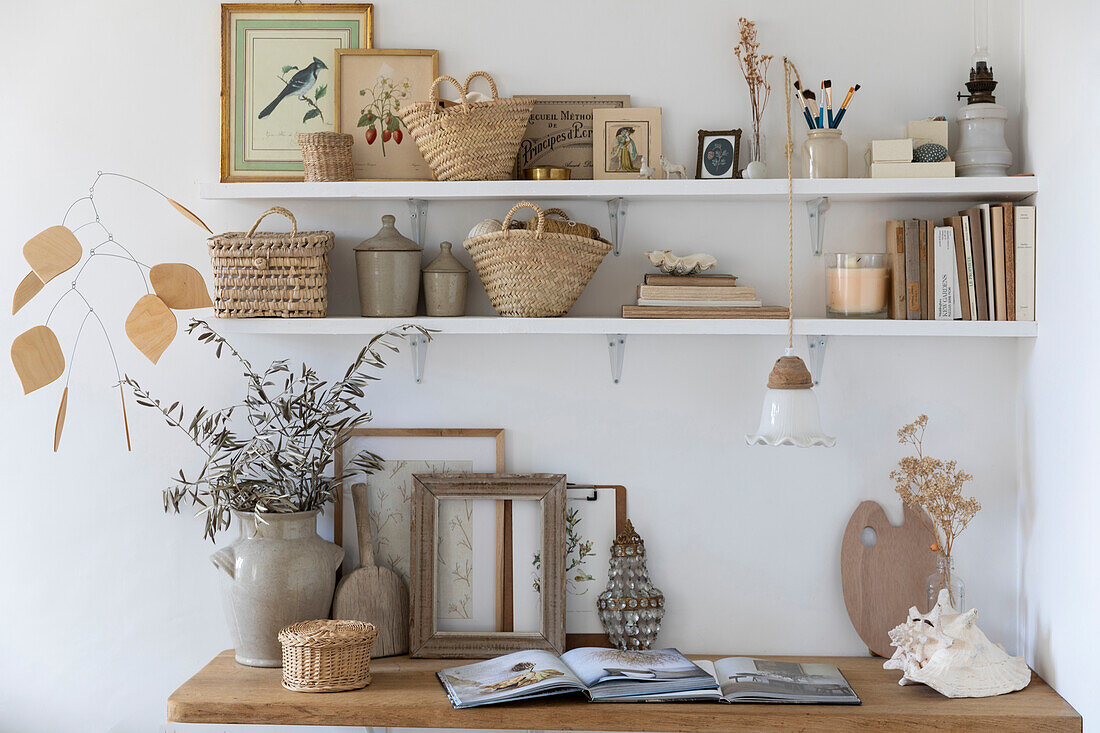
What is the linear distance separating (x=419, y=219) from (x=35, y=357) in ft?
2.98

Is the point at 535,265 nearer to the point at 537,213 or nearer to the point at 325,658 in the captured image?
the point at 537,213

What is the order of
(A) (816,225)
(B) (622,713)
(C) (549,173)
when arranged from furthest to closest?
(A) (816,225), (C) (549,173), (B) (622,713)

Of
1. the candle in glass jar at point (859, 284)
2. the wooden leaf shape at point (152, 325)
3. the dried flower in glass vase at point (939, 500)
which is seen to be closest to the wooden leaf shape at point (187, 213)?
the wooden leaf shape at point (152, 325)

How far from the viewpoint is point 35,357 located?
6.81 ft

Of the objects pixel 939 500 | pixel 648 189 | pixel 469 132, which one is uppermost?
pixel 469 132

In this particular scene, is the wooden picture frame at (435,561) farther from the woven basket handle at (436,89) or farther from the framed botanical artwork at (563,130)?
the woven basket handle at (436,89)

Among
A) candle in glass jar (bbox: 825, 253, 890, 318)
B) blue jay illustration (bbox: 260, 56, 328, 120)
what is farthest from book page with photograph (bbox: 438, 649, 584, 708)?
blue jay illustration (bbox: 260, 56, 328, 120)

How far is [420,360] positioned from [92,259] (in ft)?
2.58

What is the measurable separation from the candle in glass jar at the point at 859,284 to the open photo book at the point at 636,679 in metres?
0.74

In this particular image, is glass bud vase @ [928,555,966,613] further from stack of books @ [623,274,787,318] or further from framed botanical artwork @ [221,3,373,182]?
framed botanical artwork @ [221,3,373,182]

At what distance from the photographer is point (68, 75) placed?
2.11m

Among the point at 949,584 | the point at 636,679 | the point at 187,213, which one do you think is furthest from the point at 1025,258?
the point at 187,213

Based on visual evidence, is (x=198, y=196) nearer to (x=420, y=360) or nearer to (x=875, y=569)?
(x=420, y=360)

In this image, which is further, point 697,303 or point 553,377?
point 553,377
